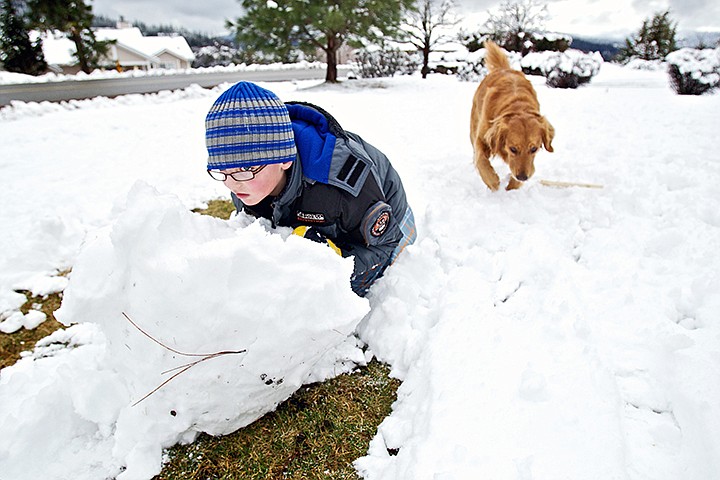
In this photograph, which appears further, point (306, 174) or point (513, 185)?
point (513, 185)

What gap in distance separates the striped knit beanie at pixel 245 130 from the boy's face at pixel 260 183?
0.05 m

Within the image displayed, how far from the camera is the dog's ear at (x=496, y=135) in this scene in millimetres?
3607

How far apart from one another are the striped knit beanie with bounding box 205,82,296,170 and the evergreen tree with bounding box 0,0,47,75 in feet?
82.2

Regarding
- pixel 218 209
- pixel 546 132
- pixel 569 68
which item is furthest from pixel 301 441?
pixel 569 68

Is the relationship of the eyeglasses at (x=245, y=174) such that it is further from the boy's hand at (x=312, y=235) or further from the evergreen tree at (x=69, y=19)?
the evergreen tree at (x=69, y=19)

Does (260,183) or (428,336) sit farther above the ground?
(260,183)

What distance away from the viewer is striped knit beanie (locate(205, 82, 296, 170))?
171cm

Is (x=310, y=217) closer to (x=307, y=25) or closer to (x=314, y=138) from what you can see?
(x=314, y=138)

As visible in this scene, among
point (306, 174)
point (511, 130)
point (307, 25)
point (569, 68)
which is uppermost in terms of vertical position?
point (307, 25)

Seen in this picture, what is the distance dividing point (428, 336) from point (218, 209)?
2.47 metres

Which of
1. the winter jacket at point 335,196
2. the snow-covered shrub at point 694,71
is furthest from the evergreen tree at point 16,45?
the snow-covered shrub at point 694,71

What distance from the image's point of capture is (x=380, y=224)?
6.82 feet

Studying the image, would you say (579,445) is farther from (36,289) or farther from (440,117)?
(440,117)

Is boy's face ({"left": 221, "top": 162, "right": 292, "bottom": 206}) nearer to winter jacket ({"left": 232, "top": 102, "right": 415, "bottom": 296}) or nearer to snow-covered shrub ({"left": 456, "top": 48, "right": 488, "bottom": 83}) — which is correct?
winter jacket ({"left": 232, "top": 102, "right": 415, "bottom": 296})
